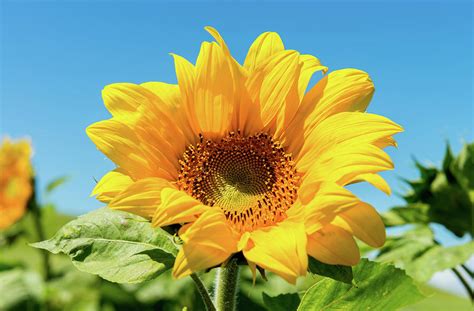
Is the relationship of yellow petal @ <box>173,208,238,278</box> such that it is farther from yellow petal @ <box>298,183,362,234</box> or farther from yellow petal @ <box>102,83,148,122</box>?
yellow petal @ <box>102,83,148,122</box>

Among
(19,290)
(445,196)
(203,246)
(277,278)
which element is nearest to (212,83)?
(203,246)

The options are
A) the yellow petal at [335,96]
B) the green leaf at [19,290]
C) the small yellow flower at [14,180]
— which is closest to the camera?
the yellow petal at [335,96]

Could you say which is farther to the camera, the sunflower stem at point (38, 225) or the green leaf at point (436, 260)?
the sunflower stem at point (38, 225)

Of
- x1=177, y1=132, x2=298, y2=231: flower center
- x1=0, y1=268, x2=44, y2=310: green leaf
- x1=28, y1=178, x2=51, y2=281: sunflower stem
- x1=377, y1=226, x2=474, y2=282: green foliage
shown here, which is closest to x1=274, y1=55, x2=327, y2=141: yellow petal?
x1=177, y1=132, x2=298, y2=231: flower center

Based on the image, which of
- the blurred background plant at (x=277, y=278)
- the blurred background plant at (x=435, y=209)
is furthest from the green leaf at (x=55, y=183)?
the blurred background plant at (x=435, y=209)

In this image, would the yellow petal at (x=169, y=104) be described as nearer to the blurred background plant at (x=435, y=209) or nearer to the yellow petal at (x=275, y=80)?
the yellow petal at (x=275, y=80)

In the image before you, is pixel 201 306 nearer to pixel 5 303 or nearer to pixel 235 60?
pixel 235 60

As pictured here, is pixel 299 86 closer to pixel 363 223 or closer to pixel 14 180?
pixel 363 223
